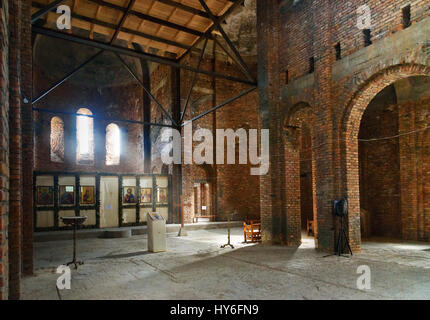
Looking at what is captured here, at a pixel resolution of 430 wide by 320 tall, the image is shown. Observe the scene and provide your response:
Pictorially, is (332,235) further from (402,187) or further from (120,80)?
(120,80)

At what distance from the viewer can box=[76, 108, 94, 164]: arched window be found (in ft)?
68.6

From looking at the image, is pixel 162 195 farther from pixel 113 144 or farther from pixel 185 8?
pixel 185 8

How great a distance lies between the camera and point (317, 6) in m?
9.00

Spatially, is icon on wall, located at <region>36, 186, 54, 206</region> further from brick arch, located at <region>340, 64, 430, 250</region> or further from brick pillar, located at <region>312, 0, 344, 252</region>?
brick arch, located at <region>340, 64, 430, 250</region>

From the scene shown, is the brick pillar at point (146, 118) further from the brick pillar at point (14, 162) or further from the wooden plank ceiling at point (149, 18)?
the brick pillar at point (14, 162)

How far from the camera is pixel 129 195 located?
1530 centimetres

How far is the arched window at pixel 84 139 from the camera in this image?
20922 mm

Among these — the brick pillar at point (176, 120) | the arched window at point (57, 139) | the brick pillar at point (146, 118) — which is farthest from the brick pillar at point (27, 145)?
the arched window at point (57, 139)

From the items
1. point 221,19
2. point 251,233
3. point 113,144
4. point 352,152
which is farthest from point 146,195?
point 352,152

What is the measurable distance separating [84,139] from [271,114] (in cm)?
1542

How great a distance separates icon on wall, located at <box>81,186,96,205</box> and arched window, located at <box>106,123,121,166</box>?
25.5 feet

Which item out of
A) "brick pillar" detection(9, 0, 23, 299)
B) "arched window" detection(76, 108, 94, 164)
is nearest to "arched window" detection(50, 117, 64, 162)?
"arched window" detection(76, 108, 94, 164)

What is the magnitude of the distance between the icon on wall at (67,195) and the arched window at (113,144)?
26.6 feet
